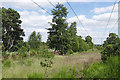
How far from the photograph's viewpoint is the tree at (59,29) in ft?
86.6

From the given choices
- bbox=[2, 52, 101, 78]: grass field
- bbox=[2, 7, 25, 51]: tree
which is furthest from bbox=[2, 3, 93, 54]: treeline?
bbox=[2, 52, 101, 78]: grass field

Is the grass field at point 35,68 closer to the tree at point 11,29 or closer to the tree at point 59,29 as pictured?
the tree at point 59,29

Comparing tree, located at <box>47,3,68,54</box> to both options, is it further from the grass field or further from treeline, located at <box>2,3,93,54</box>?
the grass field

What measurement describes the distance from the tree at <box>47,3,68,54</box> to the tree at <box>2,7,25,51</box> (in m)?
9.18

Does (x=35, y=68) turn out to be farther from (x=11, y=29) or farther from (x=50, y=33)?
(x=11, y=29)

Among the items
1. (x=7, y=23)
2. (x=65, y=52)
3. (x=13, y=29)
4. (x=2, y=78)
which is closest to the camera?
(x=2, y=78)

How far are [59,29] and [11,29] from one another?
12399 mm

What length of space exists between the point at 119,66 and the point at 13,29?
29.6 metres

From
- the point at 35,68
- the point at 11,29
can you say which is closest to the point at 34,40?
the point at 11,29

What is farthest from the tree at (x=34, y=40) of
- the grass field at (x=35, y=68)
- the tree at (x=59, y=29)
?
the grass field at (x=35, y=68)

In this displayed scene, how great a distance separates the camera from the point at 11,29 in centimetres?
3234

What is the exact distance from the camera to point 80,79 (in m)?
5.16

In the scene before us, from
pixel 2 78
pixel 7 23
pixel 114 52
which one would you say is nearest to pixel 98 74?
pixel 2 78

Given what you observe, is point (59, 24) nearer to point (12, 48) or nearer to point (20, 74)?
point (12, 48)
